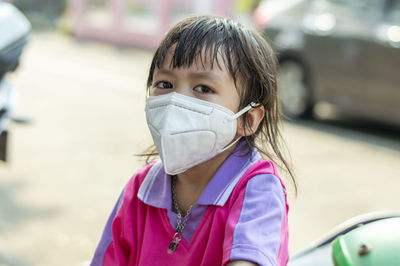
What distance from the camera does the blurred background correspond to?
3.49 m

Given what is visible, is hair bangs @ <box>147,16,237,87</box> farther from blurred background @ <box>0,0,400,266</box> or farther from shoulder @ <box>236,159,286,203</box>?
blurred background @ <box>0,0,400,266</box>

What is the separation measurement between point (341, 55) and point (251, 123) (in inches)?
186

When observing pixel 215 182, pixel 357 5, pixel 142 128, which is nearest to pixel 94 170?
pixel 142 128

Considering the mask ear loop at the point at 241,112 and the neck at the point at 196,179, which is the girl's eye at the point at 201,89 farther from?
the neck at the point at 196,179

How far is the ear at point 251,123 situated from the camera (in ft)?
5.55

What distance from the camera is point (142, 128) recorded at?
604 cm

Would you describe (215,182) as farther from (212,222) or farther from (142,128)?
(142,128)

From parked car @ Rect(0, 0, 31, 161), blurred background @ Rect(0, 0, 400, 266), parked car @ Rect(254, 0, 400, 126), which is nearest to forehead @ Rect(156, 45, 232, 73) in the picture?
blurred background @ Rect(0, 0, 400, 266)

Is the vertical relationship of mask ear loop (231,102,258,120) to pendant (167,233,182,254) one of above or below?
above

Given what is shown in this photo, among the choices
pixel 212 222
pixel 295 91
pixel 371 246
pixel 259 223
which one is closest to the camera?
pixel 371 246

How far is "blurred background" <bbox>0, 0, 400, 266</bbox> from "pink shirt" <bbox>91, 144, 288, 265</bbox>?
81cm

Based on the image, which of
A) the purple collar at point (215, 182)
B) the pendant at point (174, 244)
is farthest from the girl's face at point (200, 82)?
the pendant at point (174, 244)

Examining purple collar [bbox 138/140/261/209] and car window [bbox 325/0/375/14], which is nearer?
purple collar [bbox 138/140/261/209]

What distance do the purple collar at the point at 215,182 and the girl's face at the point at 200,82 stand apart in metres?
0.16
